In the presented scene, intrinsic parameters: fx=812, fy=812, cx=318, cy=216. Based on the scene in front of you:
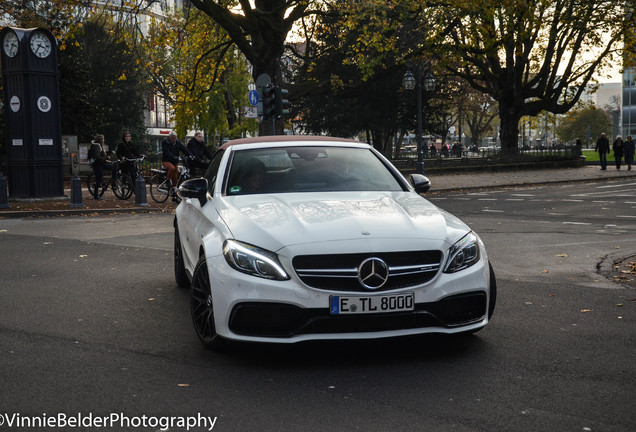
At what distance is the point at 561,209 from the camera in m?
18.3

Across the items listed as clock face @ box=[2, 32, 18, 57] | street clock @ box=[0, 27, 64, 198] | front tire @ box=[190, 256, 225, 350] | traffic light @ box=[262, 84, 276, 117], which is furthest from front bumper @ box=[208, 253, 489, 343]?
clock face @ box=[2, 32, 18, 57]

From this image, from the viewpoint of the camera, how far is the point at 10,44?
2086cm

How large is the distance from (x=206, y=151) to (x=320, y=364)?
51.8 ft

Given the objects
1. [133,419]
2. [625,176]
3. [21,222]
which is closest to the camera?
[133,419]

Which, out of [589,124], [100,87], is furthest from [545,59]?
[589,124]

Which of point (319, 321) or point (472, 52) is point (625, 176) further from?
point (319, 321)

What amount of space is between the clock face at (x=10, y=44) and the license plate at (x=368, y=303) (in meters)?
18.2

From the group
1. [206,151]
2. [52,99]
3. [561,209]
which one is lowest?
[561,209]

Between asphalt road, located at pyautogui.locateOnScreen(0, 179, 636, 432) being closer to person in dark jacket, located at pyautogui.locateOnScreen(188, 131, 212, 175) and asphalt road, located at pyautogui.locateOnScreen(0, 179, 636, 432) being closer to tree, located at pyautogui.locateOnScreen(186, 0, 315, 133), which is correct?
person in dark jacket, located at pyautogui.locateOnScreen(188, 131, 212, 175)

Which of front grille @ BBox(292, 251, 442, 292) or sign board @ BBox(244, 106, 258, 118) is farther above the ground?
sign board @ BBox(244, 106, 258, 118)

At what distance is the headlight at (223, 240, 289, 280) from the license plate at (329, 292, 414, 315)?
0.35 metres

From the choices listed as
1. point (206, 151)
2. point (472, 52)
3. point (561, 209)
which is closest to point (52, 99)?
point (206, 151)

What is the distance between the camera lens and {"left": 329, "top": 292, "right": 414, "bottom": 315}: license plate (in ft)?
16.3

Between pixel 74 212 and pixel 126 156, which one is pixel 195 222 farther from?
pixel 126 156
